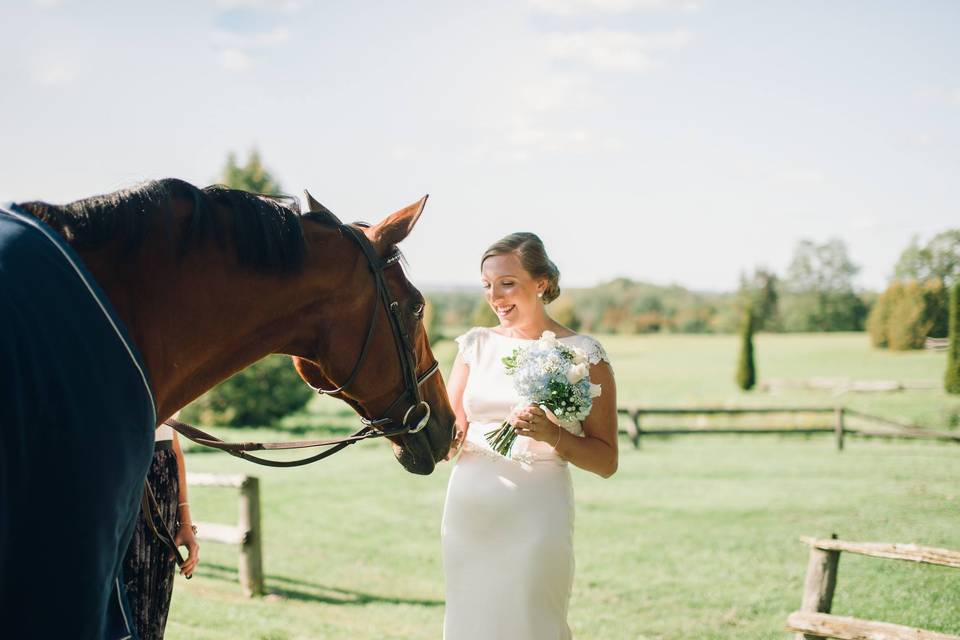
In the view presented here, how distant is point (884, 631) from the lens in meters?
4.88

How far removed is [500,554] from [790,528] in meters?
8.41

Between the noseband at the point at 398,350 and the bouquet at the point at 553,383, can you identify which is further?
the bouquet at the point at 553,383

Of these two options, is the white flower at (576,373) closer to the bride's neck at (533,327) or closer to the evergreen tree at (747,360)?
the bride's neck at (533,327)

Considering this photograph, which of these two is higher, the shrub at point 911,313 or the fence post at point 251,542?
the shrub at point 911,313

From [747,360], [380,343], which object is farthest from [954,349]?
[380,343]

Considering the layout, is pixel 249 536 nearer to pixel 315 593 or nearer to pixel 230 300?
pixel 315 593

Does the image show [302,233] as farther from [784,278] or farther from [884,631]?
[784,278]

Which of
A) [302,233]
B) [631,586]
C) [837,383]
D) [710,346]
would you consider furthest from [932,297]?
[710,346]

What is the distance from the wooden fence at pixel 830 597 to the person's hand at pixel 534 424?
9.25ft

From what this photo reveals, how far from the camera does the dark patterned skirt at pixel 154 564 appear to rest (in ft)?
10.8

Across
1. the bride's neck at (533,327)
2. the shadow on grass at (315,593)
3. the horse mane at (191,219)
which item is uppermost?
the horse mane at (191,219)

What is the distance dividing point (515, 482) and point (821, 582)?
10.2 feet

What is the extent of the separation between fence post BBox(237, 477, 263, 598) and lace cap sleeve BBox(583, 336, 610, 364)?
5447mm

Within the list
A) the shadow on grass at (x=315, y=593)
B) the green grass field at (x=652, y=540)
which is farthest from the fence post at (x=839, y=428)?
the shadow on grass at (x=315, y=593)
